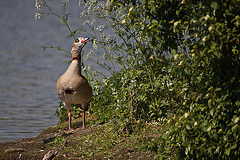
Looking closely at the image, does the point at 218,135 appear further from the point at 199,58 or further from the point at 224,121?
the point at 199,58

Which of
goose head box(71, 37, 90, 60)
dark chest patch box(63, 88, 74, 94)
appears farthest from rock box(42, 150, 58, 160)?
goose head box(71, 37, 90, 60)

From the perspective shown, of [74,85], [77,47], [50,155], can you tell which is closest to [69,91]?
[74,85]

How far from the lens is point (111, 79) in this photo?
294 inches

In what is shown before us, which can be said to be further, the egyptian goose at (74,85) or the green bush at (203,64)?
the egyptian goose at (74,85)

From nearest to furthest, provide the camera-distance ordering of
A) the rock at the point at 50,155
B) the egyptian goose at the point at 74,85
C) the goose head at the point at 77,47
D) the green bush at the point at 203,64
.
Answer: the green bush at the point at 203,64 → the rock at the point at 50,155 → the egyptian goose at the point at 74,85 → the goose head at the point at 77,47

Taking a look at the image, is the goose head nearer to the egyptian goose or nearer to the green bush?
the egyptian goose

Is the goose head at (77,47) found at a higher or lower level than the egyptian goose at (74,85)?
higher

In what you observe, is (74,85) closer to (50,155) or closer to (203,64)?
(50,155)

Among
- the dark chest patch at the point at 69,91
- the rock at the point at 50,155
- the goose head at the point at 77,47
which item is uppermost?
the goose head at the point at 77,47

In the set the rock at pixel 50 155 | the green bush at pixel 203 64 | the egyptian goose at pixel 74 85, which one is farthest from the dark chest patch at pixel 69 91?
the green bush at pixel 203 64

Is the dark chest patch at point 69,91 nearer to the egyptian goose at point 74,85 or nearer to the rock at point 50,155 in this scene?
the egyptian goose at point 74,85

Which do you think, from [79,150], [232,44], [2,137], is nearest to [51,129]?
[2,137]

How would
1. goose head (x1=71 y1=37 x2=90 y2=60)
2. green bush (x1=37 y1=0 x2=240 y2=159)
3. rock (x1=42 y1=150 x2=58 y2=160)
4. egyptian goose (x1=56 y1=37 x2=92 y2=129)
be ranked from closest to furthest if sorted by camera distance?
green bush (x1=37 y1=0 x2=240 y2=159) < rock (x1=42 y1=150 x2=58 y2=160) < egyptian goose (x1=56 y1=37 x2=92 y2=129) < goose head (x1=71 y1=37 x2=90 y2=60)

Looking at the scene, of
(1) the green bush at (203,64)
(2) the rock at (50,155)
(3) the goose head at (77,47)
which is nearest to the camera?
(1) the green bush at (203,64)
